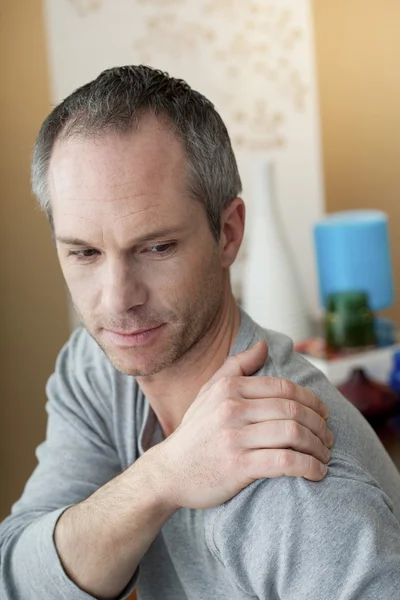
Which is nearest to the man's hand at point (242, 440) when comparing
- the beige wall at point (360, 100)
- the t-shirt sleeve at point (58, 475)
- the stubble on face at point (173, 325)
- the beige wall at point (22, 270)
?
the stubble on face at point (173, 325)

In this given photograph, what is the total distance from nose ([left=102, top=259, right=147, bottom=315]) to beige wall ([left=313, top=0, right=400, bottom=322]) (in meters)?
2.22

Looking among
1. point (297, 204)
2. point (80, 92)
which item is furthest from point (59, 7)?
point (80, 92)

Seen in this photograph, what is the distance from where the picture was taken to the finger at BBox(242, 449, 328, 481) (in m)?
0.87

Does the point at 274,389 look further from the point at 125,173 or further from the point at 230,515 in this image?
the point at 125,173

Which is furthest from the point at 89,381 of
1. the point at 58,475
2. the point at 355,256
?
the point at 355,256

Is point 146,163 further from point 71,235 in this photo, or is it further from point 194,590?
point 194,590

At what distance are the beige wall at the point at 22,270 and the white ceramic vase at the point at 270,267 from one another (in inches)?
27.6

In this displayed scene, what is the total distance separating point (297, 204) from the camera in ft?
10.0

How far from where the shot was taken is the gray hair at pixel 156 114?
102 centimetres

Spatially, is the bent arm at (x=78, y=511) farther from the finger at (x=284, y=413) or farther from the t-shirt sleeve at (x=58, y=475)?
the finger at (x=284, y=413)

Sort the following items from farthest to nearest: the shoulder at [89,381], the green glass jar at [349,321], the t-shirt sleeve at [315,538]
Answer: the green glass jar at [349,321] → the shoulder at [89,381] → the t-shirt sleeve at [315,538]

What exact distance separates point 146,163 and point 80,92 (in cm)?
15

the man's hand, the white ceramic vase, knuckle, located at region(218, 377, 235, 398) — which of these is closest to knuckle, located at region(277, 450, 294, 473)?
the man's hand

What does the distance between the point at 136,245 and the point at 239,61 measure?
6.63ft
